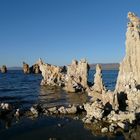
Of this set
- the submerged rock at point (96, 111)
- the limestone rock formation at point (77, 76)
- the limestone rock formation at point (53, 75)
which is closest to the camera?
the submerged rock at point (96, 111)

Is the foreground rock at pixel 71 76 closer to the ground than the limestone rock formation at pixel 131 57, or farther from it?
closer to the ground

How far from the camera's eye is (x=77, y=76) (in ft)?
387

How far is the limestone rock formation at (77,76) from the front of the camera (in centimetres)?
11131

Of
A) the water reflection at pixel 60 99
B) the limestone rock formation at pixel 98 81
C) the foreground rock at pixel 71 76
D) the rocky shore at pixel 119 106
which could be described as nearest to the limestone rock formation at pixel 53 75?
the foreground rock at pixel 71 76

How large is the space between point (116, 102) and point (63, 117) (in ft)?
33.4

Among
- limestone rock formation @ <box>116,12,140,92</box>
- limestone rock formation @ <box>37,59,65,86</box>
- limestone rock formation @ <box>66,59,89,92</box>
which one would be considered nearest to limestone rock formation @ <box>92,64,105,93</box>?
limestone rock formation @ <box>66,59,89,92</box>

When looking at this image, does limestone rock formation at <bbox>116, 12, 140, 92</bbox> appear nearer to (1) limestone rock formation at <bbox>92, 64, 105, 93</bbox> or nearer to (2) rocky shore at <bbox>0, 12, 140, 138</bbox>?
(2) rocky shore at <bbox>0, 12, 140, 138</bbox>

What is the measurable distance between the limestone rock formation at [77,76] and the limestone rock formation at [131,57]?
3830 centimetres

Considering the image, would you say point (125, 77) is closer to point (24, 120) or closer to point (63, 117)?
point (63, 117)

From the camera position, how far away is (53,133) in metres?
49.1


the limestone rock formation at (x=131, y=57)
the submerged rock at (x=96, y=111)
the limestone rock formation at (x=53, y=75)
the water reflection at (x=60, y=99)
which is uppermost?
the limestone rock formation at (x=131, y=57)

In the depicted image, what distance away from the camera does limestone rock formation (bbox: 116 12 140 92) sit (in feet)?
228

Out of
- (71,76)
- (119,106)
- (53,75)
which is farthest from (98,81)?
(53,75)

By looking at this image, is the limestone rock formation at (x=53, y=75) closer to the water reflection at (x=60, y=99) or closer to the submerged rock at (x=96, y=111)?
the water reflection at (x=60, y=99)
